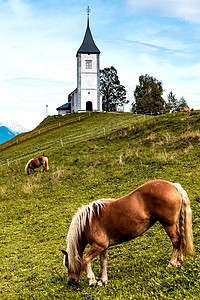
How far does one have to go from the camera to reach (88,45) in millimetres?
56625

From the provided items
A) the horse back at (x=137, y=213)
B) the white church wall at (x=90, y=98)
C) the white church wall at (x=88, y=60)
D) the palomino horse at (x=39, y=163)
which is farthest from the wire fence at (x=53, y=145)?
the white church wall at (x=88, y=60)

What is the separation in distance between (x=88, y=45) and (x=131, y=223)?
2229 inches

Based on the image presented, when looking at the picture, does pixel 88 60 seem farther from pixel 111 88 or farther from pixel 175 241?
pixel 175 241

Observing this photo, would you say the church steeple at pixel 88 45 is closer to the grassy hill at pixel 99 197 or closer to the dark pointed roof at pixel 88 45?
the dark pointed roof at pixel 88 45

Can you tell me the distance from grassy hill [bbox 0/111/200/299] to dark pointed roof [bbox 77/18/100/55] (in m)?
35.0

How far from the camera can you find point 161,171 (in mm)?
13516

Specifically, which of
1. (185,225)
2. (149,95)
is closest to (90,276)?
(185,225)

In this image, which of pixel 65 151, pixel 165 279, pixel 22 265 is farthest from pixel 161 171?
pixel 65 151

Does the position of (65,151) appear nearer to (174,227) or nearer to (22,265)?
(22,265)

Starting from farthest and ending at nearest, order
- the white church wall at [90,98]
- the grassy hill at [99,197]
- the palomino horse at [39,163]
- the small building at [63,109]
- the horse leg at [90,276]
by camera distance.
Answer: the small building at [63,109] < the white church wall at [90,98] < the palomino horse at [39,163] < the horse leg at [90,276] < the grassy hill at [99,197]

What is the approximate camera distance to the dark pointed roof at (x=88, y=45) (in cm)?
5553

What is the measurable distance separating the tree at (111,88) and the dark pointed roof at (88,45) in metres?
12.8

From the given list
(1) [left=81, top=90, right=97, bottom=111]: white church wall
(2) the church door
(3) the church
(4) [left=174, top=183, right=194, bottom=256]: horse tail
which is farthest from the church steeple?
(4) [left=174, top=183, right=194, bottom=256]: horse tail

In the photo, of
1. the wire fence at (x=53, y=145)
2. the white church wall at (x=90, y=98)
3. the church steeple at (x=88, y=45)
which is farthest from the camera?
the white church wall at (x=90, y=98)
